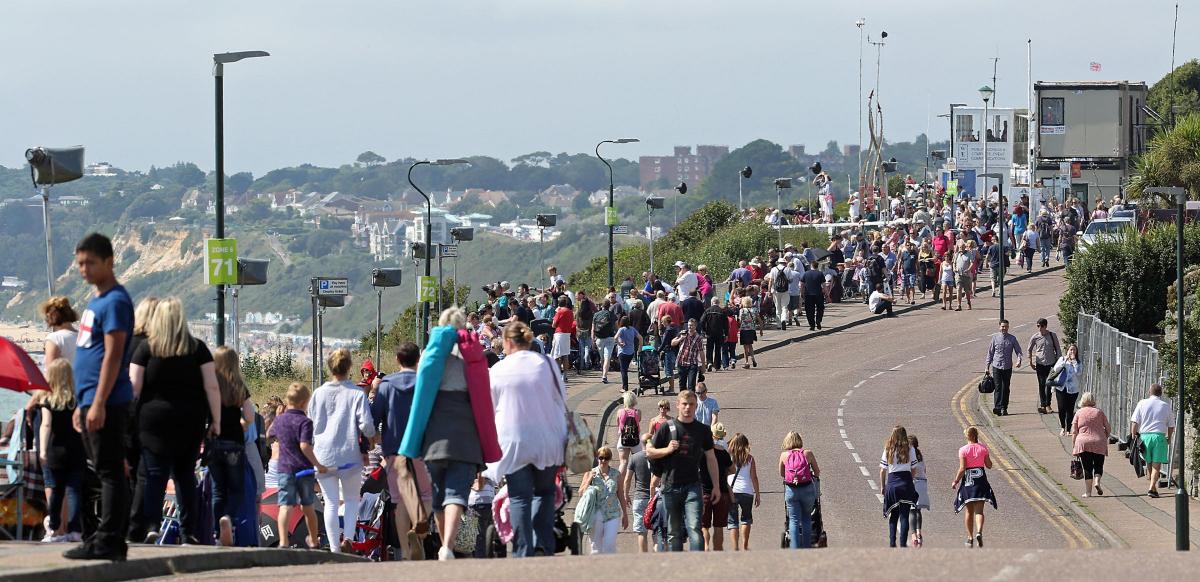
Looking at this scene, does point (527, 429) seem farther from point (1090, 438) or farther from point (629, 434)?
point (1090, 438)

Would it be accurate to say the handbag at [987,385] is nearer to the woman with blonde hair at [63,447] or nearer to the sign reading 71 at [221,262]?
the sign reading 71 at [221,262]

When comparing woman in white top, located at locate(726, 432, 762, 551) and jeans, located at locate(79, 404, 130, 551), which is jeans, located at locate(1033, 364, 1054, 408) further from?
jeans, located at locate(79, 404, 130, 551)

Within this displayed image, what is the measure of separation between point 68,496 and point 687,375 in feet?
67.1

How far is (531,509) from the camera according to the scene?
11.3 metres

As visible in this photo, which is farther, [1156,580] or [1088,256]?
[1088,256]

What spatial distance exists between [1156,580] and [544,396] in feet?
12.2

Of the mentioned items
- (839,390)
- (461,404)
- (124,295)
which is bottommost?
(839,390)

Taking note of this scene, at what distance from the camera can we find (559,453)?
11273 millimetres

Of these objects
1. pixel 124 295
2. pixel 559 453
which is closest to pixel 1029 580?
pixel 559 453

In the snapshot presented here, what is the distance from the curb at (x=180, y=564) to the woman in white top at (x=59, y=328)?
179 centimetres

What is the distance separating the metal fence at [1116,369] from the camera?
2864 cm

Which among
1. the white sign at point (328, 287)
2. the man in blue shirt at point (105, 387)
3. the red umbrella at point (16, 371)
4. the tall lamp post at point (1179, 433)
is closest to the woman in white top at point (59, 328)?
the red umbrella at point (16, 371)

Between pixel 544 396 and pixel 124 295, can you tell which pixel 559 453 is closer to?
pixel 544 396

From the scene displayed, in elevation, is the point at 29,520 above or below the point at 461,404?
below
